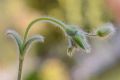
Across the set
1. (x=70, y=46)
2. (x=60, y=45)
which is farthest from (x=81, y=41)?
(x=60, y=45)

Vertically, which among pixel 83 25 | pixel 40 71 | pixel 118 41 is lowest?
pixel 40 71

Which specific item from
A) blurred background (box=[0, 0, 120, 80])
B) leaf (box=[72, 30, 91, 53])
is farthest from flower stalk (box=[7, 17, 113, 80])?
blurred background (box=[0, 0, 120, 80])

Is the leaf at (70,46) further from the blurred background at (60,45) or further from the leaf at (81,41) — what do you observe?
the blurred background at (60,45)

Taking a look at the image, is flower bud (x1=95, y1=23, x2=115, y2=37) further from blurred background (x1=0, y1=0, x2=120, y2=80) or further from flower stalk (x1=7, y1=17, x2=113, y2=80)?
blurred background (x1=0, y1=0, x2=120, y2=80)

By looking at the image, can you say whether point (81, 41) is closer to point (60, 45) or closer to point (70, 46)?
point (70, 46)

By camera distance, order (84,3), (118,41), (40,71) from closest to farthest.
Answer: (40,71) < (118,41) < (84,3)

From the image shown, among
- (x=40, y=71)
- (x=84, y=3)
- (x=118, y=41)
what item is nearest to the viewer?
(x=40, y=71)

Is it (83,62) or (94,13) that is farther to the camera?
(94,13)

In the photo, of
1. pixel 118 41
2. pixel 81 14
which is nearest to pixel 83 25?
pixel 81 14

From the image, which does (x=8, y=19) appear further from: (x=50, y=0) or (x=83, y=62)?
(x=83, y=62)
